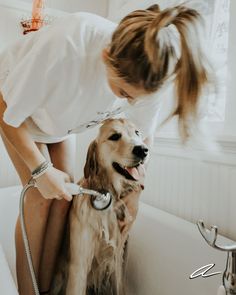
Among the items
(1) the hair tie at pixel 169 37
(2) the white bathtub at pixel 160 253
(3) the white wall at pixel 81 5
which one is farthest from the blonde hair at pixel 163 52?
(3) the white wall at pixel 81 5

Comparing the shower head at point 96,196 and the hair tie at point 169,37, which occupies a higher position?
the hair tie at point 169,37

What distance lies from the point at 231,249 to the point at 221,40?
607 millimetres

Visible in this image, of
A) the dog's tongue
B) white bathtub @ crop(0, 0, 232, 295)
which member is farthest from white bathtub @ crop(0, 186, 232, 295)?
the dog's tongue

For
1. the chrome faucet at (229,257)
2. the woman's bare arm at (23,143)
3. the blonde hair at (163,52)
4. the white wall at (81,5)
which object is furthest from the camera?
the white wall at (81,5)

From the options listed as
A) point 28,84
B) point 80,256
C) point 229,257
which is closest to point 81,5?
point 28,84

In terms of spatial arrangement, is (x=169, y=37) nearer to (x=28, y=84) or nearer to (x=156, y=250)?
(x=28, y=84)

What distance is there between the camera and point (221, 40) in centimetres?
88

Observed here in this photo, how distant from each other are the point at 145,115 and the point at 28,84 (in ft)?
1.08

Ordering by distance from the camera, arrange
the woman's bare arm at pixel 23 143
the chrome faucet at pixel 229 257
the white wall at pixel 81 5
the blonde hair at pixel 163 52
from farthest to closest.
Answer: the white wall at pixel 81 5 < the woman's bare arm at pixel 23 143 < the blonde hair at pixel 163 52 < the chrome faucet at pixel 229 257

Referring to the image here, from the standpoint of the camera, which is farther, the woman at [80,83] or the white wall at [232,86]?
the white wall at [232,86]

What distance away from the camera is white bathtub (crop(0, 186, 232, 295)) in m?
0.86

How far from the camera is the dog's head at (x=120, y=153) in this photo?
0.81 metres

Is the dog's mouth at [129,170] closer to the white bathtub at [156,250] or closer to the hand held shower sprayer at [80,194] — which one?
the hand held shower sprayer at [80,194]

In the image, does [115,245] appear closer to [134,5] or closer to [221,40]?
[221,40]
